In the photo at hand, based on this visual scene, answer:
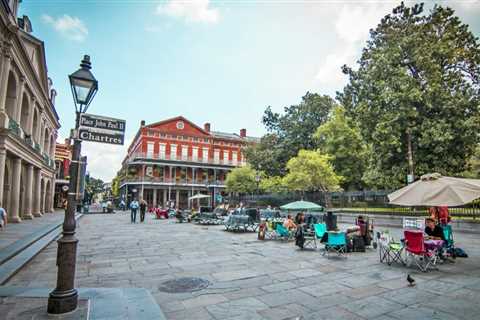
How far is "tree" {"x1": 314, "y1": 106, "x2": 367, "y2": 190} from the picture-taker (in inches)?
1159

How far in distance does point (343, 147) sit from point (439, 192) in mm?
23266

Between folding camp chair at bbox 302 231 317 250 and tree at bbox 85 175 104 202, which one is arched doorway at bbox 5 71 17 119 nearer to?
tree at bbox 85 175 104 202

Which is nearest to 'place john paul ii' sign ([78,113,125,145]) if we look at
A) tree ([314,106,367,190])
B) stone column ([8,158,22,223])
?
stone column ([8,158,22,223])

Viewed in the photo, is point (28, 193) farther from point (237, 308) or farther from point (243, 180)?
point (243, 180)

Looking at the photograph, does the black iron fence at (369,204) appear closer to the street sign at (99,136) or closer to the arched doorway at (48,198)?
the street sign at (99,136)

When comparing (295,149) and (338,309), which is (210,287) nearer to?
(338,309)

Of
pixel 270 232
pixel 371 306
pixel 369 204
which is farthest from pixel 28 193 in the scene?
pixel 369 204

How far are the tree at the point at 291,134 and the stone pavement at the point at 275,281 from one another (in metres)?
26.8

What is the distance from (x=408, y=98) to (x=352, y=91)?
5.51 metres

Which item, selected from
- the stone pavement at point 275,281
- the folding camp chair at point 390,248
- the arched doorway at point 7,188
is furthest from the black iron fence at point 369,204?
the arched doorway at point 7,188

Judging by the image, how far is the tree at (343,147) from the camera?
29438 mm

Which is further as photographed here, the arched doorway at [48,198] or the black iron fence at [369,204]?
the arched doorway at [48,198]

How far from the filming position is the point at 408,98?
16266mm

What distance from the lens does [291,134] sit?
36.0 m
